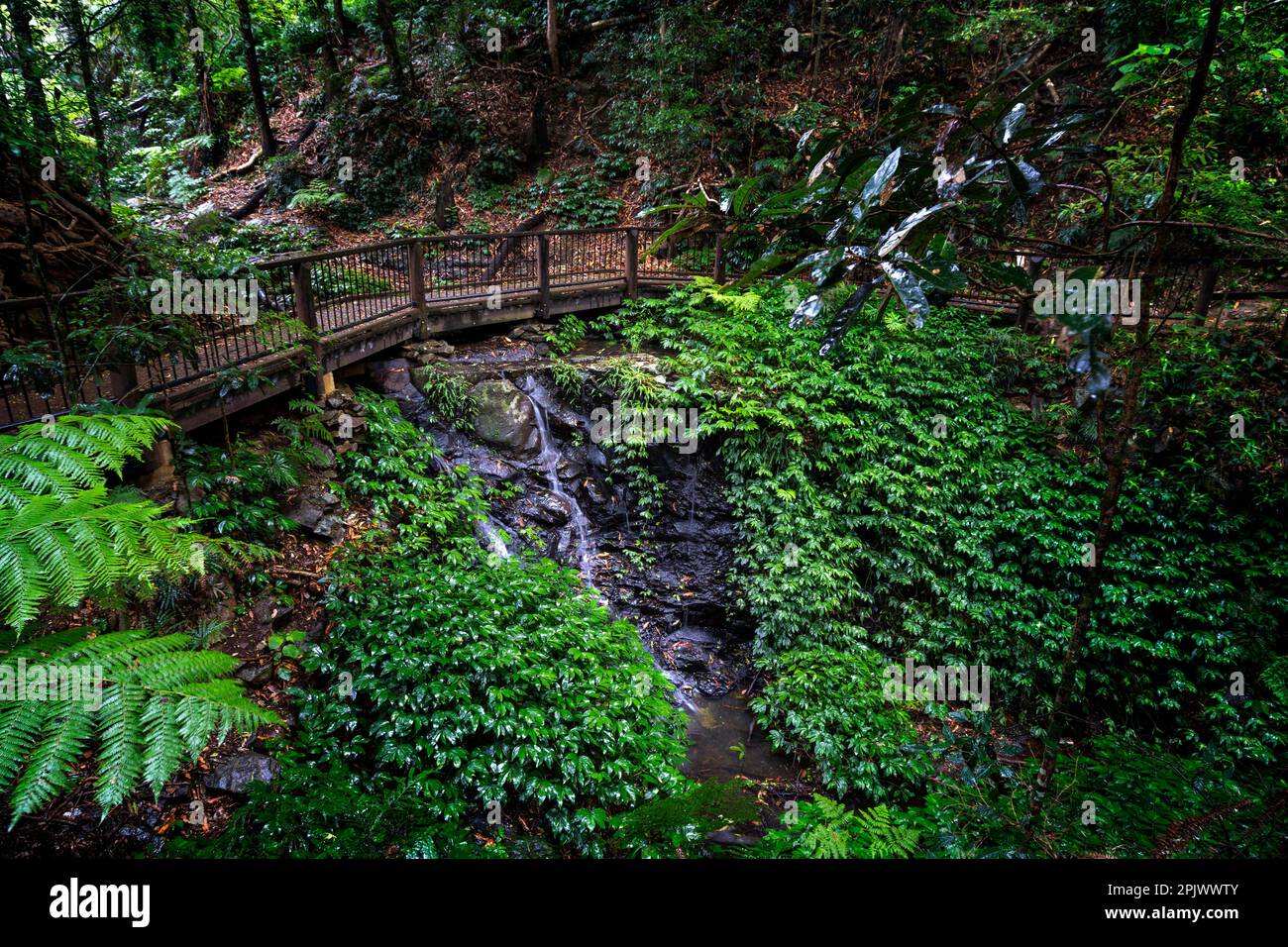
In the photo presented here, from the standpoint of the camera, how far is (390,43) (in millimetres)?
15609

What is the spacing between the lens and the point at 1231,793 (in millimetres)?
3762

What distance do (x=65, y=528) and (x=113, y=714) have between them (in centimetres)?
76

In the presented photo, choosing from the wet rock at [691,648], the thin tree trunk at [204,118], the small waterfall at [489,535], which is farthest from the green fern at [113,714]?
the thin tree trunk at [204,118]

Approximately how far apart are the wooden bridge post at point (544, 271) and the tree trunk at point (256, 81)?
8.84 m

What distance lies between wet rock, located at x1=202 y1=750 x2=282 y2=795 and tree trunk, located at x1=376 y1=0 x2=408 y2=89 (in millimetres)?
18637

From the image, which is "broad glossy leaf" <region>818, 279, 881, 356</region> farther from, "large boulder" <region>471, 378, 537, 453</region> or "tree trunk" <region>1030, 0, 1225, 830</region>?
"large boulder" <region>471, 378, 537, 453</region>

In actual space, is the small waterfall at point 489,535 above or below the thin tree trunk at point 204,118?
below

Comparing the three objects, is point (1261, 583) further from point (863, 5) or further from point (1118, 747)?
point (863, 5)

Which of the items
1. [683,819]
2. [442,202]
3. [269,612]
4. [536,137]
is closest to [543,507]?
[269,612]

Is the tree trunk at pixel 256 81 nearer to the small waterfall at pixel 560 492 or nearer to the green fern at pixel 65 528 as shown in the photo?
the small waterfall at pixel 560 492

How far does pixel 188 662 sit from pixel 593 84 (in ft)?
67.8

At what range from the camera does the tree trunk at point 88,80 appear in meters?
4.91

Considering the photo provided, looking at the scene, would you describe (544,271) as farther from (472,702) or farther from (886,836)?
(886,836)
